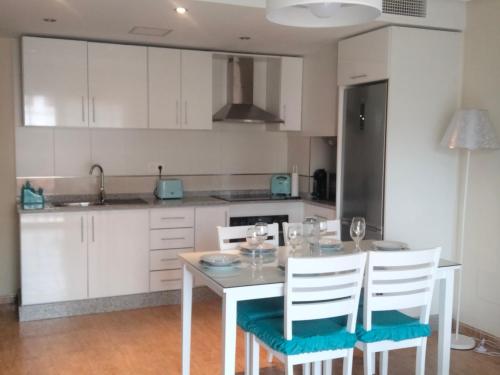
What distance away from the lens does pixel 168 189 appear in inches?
197

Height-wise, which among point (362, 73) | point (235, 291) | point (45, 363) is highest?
point (362, 73)

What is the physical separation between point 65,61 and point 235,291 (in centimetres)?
293

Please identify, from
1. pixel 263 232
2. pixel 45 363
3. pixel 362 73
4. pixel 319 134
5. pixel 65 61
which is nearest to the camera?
pixel 263 232

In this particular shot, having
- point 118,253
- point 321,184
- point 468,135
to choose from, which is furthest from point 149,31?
point 468,135

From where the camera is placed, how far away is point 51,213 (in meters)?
4.23

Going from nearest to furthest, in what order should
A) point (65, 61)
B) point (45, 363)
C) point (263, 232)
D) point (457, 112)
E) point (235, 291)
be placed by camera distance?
point (235, 291) → point (263, 232) → point (45, 363) → point (457, 112) → point (65, 61)

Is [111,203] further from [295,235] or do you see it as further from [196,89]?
[295,235]

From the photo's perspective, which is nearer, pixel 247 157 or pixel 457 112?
pixel 457 112

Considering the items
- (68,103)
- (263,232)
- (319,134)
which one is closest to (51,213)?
(68,103)

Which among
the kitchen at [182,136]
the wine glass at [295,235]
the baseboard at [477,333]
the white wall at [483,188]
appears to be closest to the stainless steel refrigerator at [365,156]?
the kitchen at [182,136]

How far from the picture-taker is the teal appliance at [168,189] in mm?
4988

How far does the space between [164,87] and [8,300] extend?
2343 millimetres

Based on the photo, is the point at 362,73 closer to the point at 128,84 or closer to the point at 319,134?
the point at 319,134

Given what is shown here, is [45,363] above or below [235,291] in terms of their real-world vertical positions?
below
